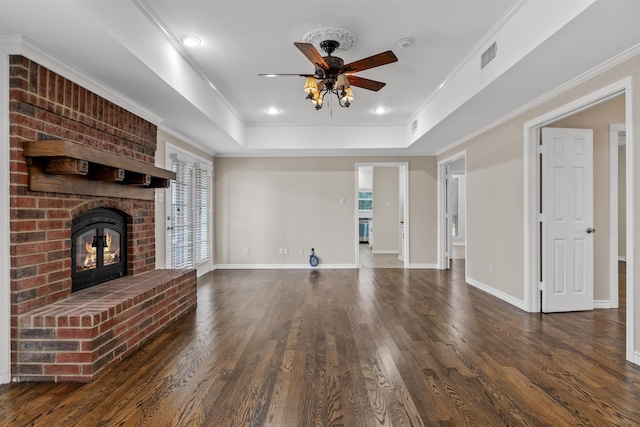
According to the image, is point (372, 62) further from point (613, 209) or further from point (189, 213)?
point (189, 213)

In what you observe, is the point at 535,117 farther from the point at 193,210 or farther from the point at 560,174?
the point at 193,210

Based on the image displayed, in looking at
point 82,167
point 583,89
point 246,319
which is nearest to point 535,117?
point 583,89

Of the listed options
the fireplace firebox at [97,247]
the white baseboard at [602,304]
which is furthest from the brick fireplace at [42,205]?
the white baseboard at [602,304]

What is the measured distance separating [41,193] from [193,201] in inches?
126

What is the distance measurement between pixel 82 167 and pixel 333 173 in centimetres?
485

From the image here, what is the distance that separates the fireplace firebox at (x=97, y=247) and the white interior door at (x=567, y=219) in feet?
15.3

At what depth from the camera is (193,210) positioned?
562 centimetres

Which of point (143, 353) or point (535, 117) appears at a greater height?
point (535, 117)

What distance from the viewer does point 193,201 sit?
5633mm

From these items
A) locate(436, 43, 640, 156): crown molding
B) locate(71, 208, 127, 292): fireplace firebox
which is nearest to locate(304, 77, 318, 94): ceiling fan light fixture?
locate(71, 208, 127, 292): fireplace firebox

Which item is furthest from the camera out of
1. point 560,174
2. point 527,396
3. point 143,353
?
point 560,174

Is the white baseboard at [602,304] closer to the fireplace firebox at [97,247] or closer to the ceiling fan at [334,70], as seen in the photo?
the ceiling fan at [334,70]

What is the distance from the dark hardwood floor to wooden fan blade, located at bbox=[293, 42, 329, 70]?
2432mm

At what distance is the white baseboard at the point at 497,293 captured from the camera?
400 cm
